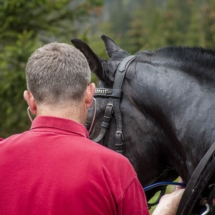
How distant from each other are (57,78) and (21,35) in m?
6.71

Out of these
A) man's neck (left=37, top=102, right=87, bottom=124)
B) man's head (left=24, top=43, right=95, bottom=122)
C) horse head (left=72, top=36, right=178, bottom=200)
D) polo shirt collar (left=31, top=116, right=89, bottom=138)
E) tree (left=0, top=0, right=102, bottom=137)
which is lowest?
tree (left=0, top=0, right=102, bottom=137)

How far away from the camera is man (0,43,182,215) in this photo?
1827 millimetres

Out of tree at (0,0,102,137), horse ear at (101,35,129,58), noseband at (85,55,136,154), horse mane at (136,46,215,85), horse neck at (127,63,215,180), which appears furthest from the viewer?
tree at (0,0,102,137)

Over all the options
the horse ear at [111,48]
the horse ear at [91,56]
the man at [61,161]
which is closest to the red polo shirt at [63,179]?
the man at [61,161]

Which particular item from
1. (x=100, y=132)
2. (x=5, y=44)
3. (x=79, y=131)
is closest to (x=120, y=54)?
(x=100, y=132)

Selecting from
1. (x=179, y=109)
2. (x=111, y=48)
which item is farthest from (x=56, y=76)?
(x=111, y=48)

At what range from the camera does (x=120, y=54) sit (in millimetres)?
3285

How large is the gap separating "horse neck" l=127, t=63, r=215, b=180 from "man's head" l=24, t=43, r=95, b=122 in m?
0.98

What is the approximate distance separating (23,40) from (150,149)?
5.88 metres

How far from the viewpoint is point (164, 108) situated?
2.87 m

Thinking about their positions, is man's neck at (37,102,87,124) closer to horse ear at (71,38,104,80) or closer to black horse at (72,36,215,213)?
black horse at (72,36,215,213)

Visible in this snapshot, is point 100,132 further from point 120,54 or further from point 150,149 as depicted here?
point 120,54

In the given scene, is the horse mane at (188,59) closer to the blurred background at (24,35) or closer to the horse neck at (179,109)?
the horse neck at (179,109)

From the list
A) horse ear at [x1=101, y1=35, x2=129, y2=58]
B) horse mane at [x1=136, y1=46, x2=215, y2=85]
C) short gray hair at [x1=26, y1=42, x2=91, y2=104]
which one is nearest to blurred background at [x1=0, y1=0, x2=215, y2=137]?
horse ear at [x1=101, y1=35, x2=129, y2=58]
